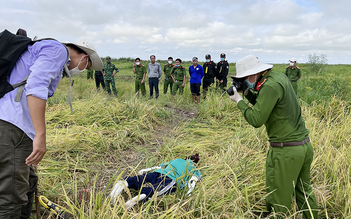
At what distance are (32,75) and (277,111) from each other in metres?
1.94

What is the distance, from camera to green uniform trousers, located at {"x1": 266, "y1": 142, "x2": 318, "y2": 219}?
6.19 feet

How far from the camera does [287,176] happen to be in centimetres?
191

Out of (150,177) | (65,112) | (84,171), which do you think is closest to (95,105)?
(65,112)

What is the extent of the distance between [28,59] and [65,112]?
352cm

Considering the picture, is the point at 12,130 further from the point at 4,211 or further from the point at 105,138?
the point at 105,138

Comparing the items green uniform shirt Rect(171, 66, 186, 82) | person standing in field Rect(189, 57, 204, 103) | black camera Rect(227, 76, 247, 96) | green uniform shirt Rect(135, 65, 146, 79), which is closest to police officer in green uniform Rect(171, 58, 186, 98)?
green uniform shirt Rect(171, 66, 186, 82)

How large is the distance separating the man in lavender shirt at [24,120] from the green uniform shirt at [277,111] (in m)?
1.59

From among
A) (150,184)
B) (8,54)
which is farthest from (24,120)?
(150,184)

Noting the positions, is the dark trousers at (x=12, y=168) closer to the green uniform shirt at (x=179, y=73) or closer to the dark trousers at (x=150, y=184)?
the dark trousers at (x=150, y=184)

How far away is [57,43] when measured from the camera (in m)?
1.51

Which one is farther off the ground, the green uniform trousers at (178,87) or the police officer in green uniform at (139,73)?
the police officer in green uniform at (139,73)

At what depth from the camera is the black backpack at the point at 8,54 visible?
1.40 metres

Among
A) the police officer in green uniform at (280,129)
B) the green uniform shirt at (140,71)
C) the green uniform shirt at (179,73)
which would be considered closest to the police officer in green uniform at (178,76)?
the green uniform shirt at (179,73)

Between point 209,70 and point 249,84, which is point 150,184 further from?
point 209,70
